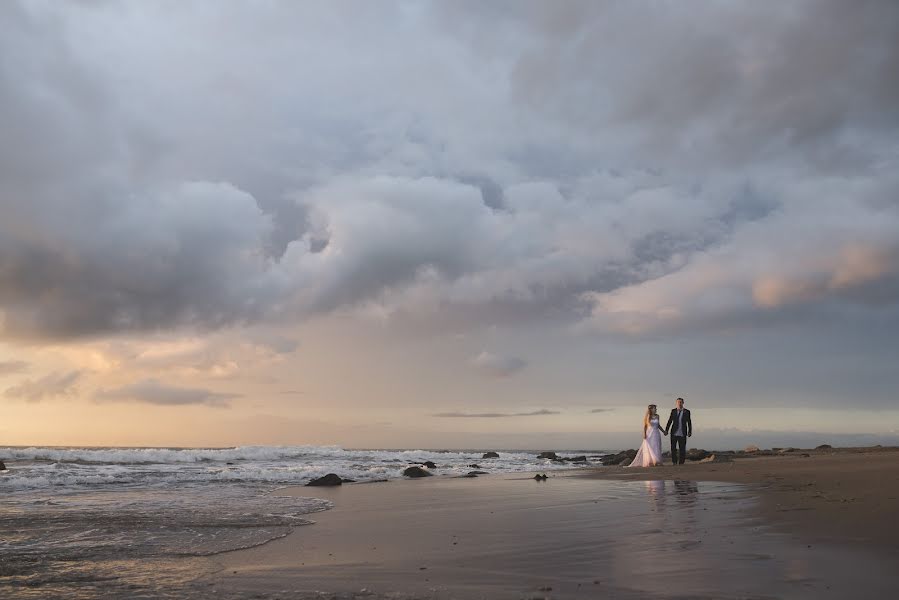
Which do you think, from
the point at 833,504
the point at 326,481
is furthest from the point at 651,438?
the point at 833,504

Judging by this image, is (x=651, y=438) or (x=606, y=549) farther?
(x=651, y=438)

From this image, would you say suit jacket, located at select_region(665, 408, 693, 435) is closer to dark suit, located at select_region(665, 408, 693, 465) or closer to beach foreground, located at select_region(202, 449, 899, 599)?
dark suit, located at select_region(665, 408, 693, 465)

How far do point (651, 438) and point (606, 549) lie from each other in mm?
15689

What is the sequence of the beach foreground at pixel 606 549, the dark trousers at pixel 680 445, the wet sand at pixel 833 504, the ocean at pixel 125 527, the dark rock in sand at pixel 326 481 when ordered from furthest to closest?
the dark trousers at pixel 680 445, the dark rock in sand at pixel 326 481, the wet sand at pixel 833 504, the ocean at pixel 125 527, the beach foreground at pixel 606 549

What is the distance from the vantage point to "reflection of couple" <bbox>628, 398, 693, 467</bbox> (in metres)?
20.6

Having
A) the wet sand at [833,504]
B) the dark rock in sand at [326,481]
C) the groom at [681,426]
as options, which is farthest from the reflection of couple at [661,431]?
the dark rock in sand at [326,481]

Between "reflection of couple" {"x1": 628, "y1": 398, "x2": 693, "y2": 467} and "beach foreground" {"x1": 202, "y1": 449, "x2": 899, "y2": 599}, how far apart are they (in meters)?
8.77

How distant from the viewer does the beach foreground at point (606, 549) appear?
16.4 feet

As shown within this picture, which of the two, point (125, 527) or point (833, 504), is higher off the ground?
point (833, 504)

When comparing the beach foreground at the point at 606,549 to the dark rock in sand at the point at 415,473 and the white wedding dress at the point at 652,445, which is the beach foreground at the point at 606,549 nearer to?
the white wedding dress at the point at 652,445

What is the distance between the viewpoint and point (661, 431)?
21.1 m

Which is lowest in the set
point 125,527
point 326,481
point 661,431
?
point 326,481

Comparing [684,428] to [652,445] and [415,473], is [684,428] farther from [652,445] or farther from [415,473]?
[415,473]

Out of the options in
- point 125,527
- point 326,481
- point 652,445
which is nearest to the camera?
point 125,527
